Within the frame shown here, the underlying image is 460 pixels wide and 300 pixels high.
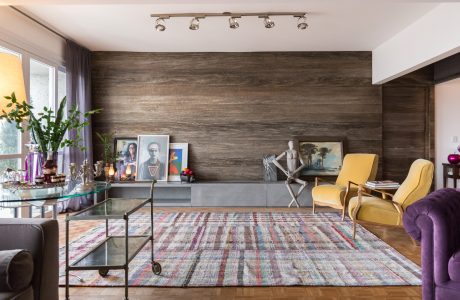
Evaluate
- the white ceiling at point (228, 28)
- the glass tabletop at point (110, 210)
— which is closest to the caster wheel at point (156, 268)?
the glass tabletop at point (110, 210)

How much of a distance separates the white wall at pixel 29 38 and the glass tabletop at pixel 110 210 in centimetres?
265

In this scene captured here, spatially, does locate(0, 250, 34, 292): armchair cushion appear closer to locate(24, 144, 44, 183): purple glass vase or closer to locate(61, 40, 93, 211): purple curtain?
locate(24, 144, 44, 183): purple glass vase

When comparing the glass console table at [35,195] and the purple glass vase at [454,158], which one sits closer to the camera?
the glass console table at [35,195]

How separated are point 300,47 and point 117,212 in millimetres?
4560

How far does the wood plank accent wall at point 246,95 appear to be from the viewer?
6164 mm

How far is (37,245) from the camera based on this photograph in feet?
5.89

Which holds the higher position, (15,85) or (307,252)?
(15,85)

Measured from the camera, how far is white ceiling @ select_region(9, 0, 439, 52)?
4.17 meters

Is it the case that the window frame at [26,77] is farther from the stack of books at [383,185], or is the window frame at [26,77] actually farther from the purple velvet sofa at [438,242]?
the stack of books at [383,185]

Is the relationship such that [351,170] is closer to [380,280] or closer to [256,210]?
[256,210]

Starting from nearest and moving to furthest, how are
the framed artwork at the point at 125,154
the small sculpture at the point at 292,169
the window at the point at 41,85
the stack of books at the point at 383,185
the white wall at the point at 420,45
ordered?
the white wall at the point at 420,45
the stack of books at the point at 383,185
the window at the point at 41,85
the small sculpture at the point at 292,169
the framed artwork at the point at 125,154

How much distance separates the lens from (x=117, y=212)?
7.98ft

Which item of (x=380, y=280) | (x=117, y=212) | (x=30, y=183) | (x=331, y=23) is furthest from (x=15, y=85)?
(x=331, y=23)

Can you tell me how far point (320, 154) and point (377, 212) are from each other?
2.55 metres
